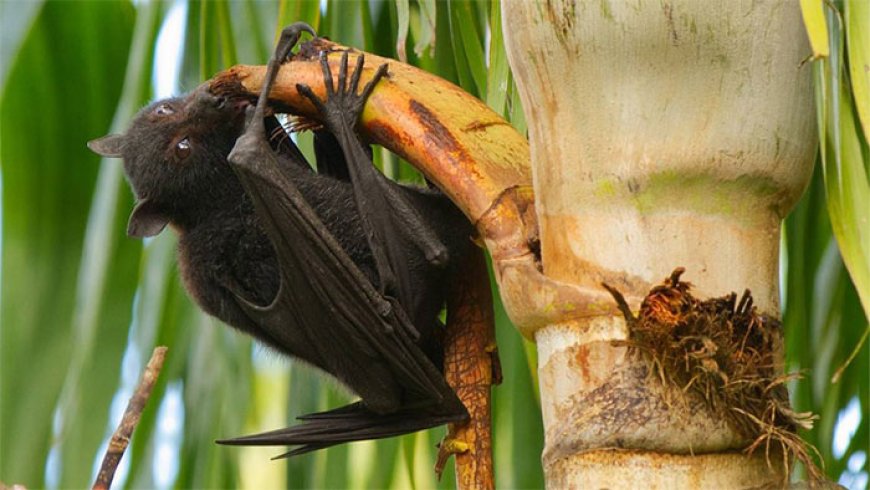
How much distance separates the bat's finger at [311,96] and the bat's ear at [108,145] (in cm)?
68

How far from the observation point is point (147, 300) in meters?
2.78

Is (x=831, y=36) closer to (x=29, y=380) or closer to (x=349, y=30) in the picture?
(x=349, y=30)

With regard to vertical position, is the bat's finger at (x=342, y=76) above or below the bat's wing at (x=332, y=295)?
above

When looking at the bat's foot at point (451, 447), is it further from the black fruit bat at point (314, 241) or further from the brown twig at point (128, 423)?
the brown twig at point (128, 423)

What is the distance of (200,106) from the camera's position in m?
2.75

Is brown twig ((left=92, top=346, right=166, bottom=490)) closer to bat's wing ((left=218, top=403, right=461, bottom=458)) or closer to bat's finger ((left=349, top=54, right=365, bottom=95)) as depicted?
bat's finger ((left=349, top=54, right=365, bottom=95))

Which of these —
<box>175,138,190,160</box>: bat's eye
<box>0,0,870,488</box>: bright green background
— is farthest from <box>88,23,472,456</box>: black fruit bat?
<box>0,0,870,488</box>: bright green background

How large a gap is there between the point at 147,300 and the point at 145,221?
186mm

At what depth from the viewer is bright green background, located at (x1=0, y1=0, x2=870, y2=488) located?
2656mm

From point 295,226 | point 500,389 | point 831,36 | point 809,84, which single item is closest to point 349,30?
point 295,226

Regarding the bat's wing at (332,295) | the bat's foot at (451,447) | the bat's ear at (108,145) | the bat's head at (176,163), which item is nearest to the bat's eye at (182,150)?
the bat's head at (176,163)

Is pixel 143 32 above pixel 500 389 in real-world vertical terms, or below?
above

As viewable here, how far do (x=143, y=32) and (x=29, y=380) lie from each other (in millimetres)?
832

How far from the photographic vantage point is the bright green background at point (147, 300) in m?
2.66
